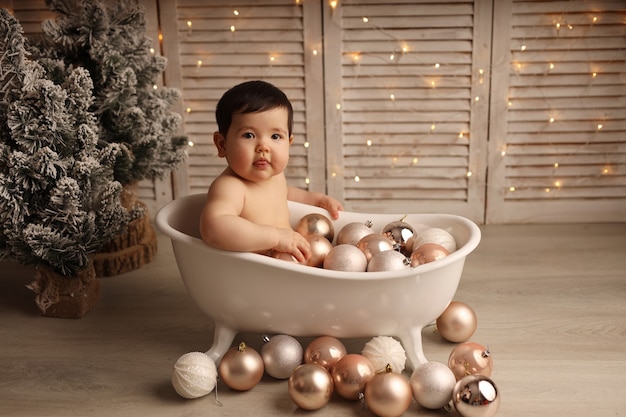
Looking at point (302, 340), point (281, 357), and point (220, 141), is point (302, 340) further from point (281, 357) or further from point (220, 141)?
point (220, 141)

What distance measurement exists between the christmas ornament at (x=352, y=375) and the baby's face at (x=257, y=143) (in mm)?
422

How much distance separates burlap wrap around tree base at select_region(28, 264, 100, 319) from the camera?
1.58m

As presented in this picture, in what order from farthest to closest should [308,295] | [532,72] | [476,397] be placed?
[532,72]
[308,295]
[476,397]

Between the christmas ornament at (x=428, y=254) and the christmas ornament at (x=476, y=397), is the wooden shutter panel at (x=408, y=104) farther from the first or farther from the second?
the christmas ornament at (x=476, y=397)

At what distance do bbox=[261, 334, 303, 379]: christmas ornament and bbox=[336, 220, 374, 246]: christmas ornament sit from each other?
0.30 m

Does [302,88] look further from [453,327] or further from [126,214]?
[453,327]

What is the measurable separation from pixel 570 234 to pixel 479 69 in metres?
0.62

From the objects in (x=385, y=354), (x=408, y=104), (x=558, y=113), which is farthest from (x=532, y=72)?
(x=385, y=354)

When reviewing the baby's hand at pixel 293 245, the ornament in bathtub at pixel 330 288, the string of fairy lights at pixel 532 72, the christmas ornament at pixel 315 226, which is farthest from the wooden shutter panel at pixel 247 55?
the baby's hand at pixel 293 245

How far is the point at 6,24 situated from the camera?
55.3 inches

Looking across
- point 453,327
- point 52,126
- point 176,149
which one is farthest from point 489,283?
point 52,126

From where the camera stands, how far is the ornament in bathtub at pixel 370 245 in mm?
1313

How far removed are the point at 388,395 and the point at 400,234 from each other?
442mm

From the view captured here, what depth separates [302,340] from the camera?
Result: 1.47 m
